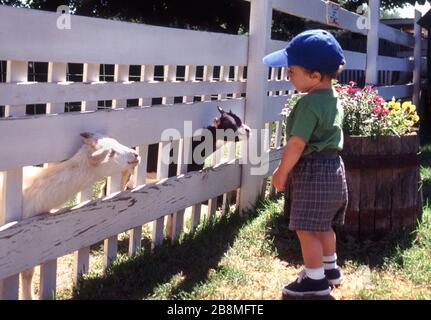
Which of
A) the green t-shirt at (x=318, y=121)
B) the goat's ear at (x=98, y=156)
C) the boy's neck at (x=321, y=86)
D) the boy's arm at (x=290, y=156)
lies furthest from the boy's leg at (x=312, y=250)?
the goat's ear at (x=98, y=156)

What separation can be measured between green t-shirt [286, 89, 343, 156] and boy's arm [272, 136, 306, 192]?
31 millimetres

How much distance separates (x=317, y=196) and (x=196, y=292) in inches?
32.2

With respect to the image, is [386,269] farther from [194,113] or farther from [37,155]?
[37,155]

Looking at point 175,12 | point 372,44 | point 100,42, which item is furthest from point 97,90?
point 175,12

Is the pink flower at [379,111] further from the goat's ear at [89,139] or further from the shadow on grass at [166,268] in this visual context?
the goat's ear at [89,139]

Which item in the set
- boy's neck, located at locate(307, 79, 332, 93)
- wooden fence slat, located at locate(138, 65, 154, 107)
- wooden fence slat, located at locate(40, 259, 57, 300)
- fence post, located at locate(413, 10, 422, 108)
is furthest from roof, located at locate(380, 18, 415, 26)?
wooden fence slat, located at locate(40, 259, 57, 300)

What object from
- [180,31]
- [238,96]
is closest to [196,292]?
[180,31]

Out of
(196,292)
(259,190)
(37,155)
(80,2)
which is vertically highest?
(80,2)

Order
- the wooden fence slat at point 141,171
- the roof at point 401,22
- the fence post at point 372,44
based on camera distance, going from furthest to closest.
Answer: the roof at point 401,22 < the fence post at point 372,44 < the wooden fence slat at point 141,171

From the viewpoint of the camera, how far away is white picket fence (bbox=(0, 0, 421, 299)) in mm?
2629

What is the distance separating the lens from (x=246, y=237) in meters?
4.15

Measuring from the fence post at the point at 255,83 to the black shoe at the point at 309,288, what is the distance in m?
1.58

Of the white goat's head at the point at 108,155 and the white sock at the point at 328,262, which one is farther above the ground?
the white goat's head at the point at 108,155

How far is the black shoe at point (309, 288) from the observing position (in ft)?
10.4
